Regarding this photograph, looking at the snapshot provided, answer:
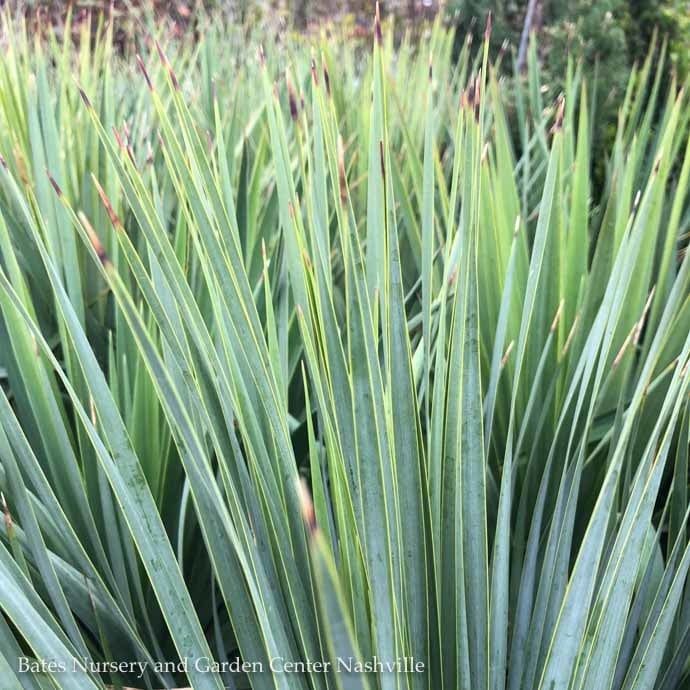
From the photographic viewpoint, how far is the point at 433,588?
0.63 metres

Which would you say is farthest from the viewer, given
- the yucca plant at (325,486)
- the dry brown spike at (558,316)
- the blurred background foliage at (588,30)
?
the blurred background foliage at (588,30)

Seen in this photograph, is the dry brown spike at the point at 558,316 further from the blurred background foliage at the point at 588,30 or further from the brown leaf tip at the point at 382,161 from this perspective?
the blurred background foliage at the point at 588,30

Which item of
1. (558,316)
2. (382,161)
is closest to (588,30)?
(558,316)

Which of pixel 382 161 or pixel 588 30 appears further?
pixel 588 30

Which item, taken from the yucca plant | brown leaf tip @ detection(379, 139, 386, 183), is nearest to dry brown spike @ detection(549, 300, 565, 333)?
the yucca plant

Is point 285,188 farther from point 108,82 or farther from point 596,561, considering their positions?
point 108,82

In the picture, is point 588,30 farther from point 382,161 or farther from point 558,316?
point 382,161

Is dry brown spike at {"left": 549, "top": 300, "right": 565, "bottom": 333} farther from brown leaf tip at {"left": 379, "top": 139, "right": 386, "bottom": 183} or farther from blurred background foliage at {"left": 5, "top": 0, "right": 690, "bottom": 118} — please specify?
blurred background foliage at {"left": 5, "top": 0, "right": 690, "bottom": 118}

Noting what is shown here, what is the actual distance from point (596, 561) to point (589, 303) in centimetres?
61

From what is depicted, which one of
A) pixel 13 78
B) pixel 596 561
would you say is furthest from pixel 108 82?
pixel 596 561

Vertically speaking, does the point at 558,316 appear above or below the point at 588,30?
below

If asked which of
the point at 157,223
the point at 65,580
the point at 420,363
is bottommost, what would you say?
the point at 65,580

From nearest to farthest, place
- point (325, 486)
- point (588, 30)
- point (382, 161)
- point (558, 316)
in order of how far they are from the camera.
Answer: point (382, 161)
point (325, 486)
point (558, 316)
point (588, 30)

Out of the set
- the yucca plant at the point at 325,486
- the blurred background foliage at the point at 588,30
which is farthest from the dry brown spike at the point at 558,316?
the blurred background foliage at the point at 588,30
